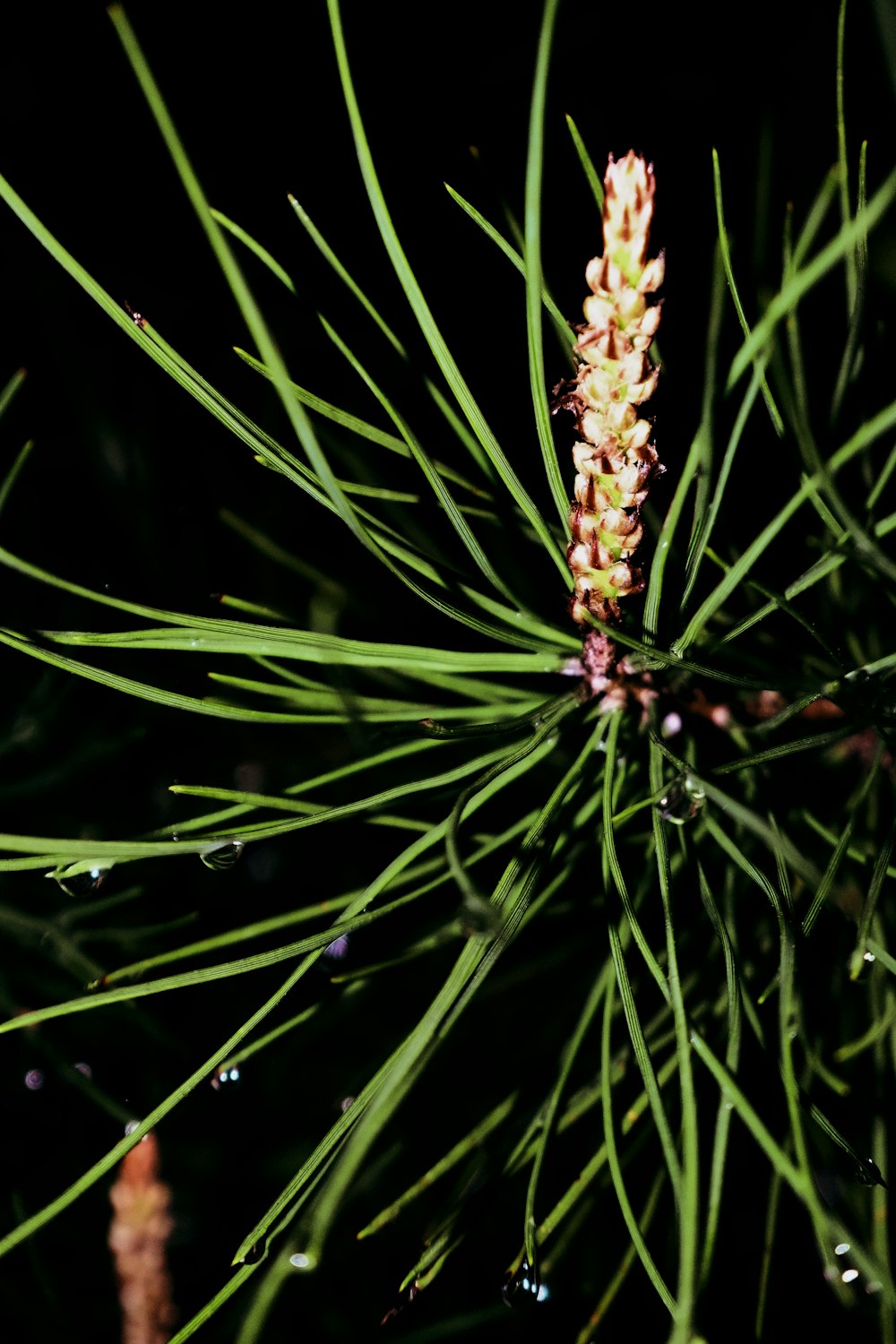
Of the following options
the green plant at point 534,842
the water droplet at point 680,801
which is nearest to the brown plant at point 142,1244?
the green plant at point 534,842

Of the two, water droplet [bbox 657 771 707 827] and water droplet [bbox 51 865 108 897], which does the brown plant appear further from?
water droplet [bbox 657 771 707 827]

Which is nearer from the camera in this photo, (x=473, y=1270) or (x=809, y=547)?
(x=809, y=547)

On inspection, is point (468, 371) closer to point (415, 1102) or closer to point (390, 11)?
point (390, 11)

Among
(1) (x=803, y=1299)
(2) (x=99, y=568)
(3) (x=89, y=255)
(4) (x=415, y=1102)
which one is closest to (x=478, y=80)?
(3) (x=89, y=255)

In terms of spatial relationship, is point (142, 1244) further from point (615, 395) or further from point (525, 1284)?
point (615, 395)

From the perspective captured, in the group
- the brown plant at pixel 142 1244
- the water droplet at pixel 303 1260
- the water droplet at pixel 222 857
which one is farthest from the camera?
the brown plant at pixel 142 1244

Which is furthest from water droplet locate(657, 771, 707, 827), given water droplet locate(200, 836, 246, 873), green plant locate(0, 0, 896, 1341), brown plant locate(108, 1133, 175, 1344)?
brown plant locate(108, 1133, 175, 1344)

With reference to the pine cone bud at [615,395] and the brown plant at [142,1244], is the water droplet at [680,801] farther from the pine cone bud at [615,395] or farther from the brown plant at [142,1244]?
the brown plant at [142,1244]
